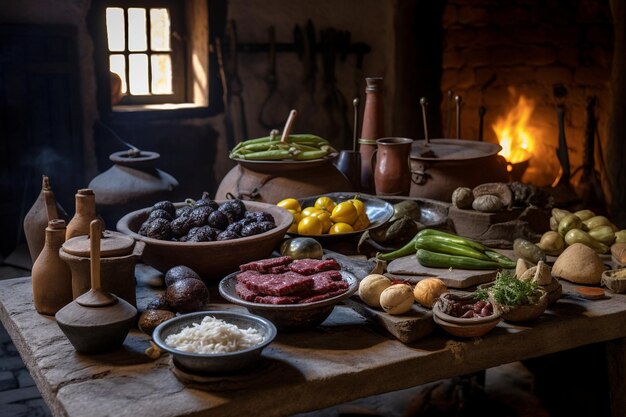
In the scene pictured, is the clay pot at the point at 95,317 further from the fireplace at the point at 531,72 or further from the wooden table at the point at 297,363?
the fireplace at the point at 531,72

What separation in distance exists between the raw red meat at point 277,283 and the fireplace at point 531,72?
3906 mm

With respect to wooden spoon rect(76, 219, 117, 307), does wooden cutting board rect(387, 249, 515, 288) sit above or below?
below

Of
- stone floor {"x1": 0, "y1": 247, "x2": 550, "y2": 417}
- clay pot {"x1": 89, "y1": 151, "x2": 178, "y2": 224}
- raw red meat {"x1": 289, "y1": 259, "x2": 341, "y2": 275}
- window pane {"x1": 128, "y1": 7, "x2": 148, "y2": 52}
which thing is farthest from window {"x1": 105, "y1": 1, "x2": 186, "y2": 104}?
raw red meat {"x1": 289, "y1": 259, "x2": 341, "y2": 275}

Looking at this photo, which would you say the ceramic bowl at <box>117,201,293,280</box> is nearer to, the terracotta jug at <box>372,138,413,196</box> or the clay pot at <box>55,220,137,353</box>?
the clay pot at <box>55,220,137,353</box>

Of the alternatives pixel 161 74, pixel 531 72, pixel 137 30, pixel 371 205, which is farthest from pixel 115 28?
pixel 531 72

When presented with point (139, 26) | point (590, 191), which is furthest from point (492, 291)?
point (139, 26)

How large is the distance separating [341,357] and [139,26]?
444 cm

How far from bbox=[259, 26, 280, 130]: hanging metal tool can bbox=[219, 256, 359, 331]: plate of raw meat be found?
3923 millimetres

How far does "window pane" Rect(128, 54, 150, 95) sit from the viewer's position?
6258 millimetres

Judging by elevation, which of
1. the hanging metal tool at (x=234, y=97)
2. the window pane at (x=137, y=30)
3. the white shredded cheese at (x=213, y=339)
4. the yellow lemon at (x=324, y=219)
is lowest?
the white shredded cheese at (x=213, y=339)

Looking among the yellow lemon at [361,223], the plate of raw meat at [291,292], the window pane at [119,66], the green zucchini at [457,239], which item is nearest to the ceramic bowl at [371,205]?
the yellow lemon at [361,223]

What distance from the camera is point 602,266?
123 inches

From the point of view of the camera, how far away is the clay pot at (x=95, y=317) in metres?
2.41

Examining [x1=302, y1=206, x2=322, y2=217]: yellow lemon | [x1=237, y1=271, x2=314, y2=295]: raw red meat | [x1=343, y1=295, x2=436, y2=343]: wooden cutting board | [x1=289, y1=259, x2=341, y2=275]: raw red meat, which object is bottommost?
[x1=343, y1=295, x2=436, y2=343]: wooden cutting board
